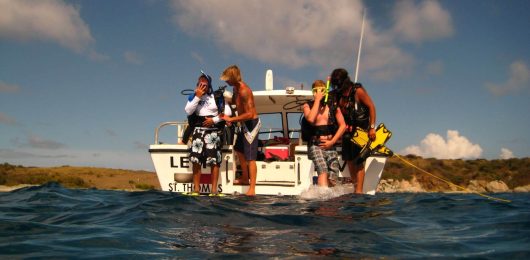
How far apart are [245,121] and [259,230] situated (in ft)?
12.0

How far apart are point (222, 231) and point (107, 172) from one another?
3416cm

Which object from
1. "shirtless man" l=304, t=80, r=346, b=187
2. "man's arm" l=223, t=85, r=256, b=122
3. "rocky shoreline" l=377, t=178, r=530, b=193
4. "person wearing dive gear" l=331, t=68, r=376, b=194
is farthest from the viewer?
"rocky shoreline" l=377, t=178, r=530, b=193

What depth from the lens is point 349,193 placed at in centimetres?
771

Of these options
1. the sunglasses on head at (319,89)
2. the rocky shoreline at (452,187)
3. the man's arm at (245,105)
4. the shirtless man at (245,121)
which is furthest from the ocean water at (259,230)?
the rocky shoreline at (452,187)

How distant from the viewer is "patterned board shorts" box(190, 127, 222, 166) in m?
7.38

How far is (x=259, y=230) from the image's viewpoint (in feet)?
13.8

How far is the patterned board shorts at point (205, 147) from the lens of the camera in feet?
24.2

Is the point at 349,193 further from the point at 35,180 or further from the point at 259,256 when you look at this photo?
the point at 35,180

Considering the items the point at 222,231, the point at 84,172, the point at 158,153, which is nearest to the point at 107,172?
the point at 84,172

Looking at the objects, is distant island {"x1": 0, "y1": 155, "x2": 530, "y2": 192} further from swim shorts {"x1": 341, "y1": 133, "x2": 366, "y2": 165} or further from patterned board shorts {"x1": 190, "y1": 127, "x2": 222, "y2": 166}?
swim shorts {"x1": 341, "y1": 133, "x2": 366, "y2": 165}

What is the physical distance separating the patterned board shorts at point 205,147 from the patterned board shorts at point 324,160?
1737mm

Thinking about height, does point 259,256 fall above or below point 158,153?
below

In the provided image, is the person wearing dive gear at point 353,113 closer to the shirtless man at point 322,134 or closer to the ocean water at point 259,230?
the shirtless man at point 322,134

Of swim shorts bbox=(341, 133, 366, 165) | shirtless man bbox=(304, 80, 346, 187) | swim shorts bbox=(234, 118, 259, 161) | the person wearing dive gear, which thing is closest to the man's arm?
swim shorts bbox=(234, 118, 259, 161)
